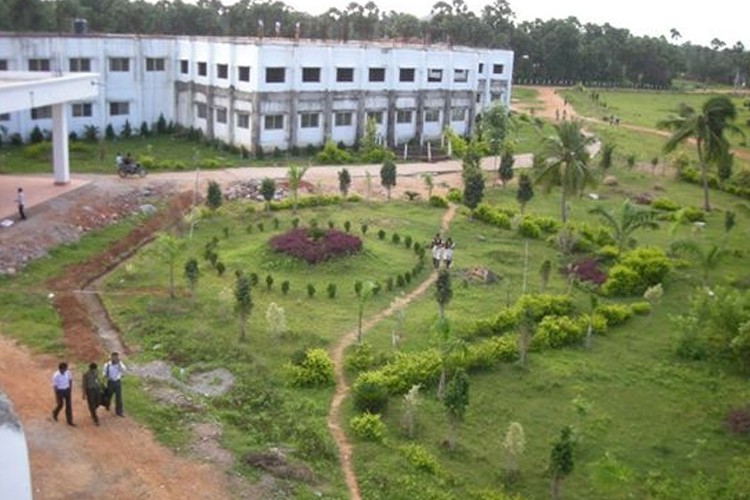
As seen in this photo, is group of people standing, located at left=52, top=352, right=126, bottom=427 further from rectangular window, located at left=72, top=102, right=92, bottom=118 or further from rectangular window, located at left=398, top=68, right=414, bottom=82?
rectangular window, located at left=398, top=68, right=414, bottom=82

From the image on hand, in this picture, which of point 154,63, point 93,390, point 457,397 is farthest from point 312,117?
point 457,397

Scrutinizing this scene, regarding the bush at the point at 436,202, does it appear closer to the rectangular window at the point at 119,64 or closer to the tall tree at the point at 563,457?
the rectangular window at the point at 119,64

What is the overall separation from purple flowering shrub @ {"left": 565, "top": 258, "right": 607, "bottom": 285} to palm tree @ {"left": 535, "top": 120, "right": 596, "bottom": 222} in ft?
16.3

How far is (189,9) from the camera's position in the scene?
7319 centimetres

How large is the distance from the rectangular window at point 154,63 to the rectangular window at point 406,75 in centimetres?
1497

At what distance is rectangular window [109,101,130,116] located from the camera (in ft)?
161

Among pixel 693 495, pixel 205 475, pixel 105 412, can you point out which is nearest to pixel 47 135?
pixel 105 412

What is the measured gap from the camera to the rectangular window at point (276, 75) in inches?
1826

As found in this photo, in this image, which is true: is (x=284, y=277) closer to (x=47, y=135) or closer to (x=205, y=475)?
(x=205, y=475)

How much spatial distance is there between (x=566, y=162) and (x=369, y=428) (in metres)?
20.0

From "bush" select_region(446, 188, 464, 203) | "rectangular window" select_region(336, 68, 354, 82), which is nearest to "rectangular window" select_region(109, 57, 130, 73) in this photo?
"rectangular window" select_region(336, 68, 354, 82)

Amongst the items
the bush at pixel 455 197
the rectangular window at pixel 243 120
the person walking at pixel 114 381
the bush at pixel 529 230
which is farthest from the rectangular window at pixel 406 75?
the person walking at pixel 114 381

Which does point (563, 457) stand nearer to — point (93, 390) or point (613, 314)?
point (93, 390)

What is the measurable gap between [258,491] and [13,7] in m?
51.2
